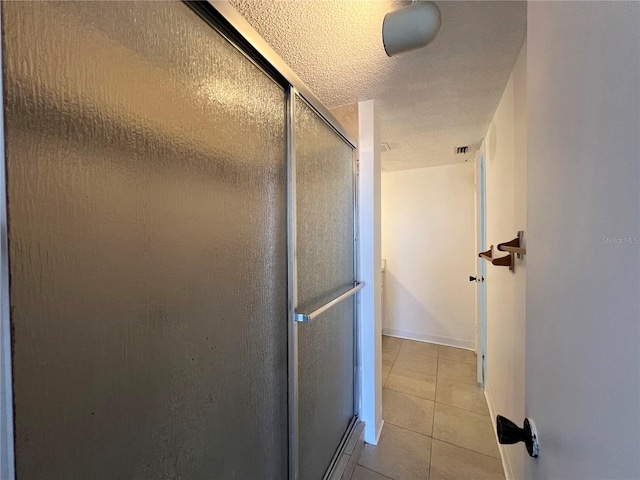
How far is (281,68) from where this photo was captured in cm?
95

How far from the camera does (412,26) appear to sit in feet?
2.97

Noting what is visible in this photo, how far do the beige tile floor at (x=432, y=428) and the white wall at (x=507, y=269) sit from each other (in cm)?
15

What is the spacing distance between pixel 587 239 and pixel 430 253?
3.10 m

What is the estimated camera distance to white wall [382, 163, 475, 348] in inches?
121

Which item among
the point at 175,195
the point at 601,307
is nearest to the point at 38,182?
the point at 175,195

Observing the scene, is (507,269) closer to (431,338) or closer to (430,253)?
(430,253)

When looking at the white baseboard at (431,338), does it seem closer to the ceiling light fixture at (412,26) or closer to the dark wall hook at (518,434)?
the dark wall hook at (518,434)

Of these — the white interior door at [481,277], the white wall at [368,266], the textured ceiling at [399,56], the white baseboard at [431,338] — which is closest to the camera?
the textured ceiling at [399,56]

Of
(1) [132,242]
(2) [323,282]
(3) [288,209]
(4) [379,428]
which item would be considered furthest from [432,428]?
(1) [132,242]

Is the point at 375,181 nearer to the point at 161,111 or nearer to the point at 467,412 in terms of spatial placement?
the point at 161,111

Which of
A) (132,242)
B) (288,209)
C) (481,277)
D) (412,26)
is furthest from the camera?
(481,277)

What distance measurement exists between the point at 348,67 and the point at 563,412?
1.55m

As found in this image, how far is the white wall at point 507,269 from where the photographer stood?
1218 millimetres

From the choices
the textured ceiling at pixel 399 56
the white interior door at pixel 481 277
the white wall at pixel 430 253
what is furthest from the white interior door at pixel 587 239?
the white wall at pixel 430 253
